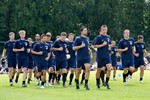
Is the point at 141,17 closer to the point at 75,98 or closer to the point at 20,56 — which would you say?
the point at 20,56

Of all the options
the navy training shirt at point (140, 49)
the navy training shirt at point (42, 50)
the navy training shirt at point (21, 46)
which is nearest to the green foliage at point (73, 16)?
the navy training shirt at point (140, 49)

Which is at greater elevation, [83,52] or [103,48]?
[103,48]

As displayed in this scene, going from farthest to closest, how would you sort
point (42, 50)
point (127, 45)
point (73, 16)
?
point (73, 16)
point (127, 45)
point (42, 50)

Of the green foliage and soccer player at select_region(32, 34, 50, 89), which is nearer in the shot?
soccer player at select_region(32, 34, 50, 89)

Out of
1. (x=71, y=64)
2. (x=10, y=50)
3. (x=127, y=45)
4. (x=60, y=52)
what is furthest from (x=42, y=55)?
(x=127, y=45)

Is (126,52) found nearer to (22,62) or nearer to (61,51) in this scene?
(61,51)

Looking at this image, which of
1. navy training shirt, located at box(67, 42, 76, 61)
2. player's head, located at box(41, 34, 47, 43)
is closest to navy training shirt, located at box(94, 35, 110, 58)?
player's head, located at box(41, 34, 47, 43)

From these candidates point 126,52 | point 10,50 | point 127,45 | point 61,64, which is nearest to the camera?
point 61,64

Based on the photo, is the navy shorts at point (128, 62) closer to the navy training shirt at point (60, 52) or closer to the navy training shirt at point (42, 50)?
the navy training shirt at point (60, 52)

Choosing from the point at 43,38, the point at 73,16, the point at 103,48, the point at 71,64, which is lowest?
the point at 71,64

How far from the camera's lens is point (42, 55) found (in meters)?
20.3

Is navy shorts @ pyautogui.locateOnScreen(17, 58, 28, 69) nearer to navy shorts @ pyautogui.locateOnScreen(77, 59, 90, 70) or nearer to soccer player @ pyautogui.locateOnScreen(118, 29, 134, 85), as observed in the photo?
navy shorts @ pyautogui.locateOnScreen(77, 59, 90, 70)

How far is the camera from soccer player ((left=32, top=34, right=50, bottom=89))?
2016 cm

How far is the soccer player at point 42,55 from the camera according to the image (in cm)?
2016
